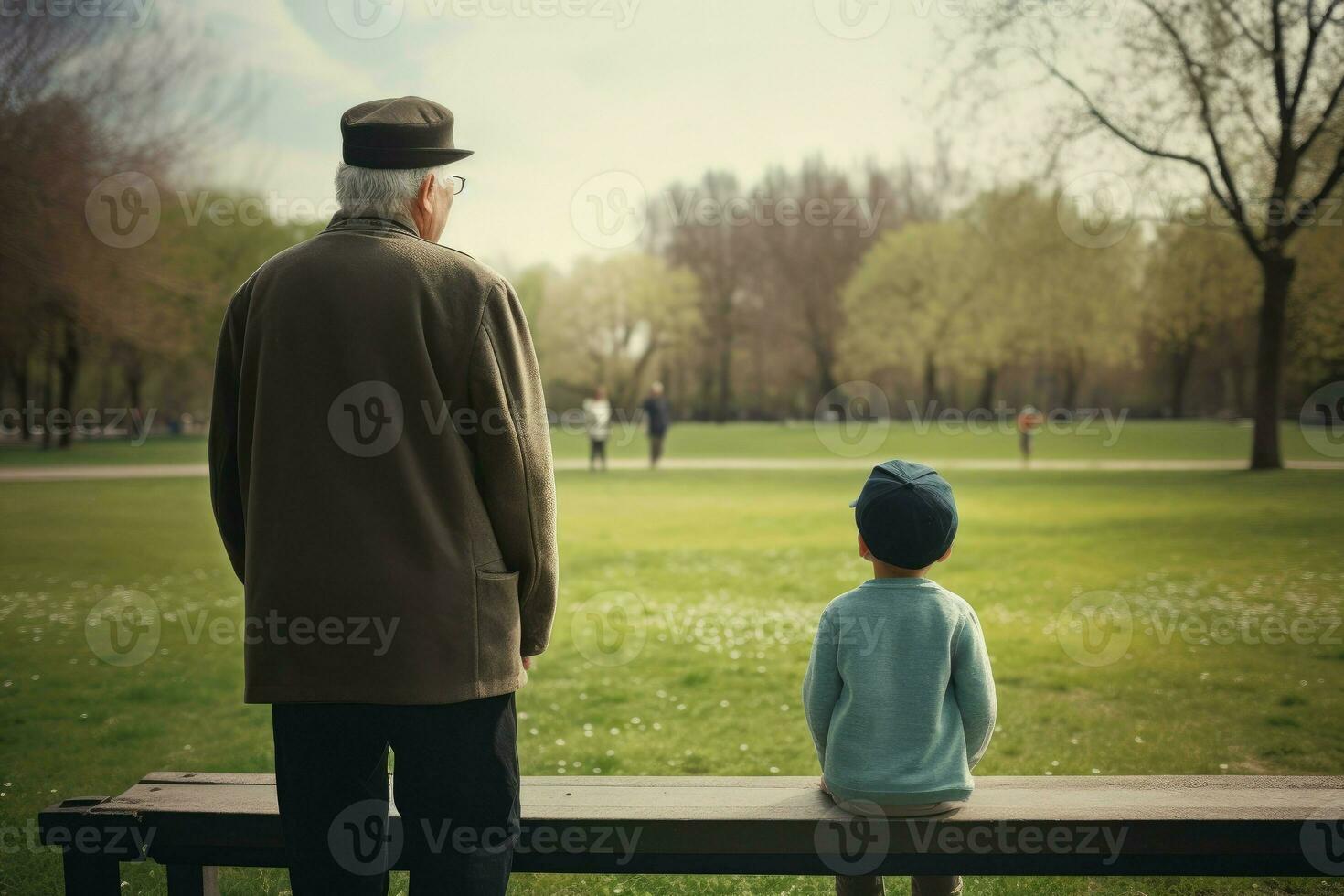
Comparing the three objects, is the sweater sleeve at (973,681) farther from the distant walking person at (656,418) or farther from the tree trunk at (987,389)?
the tree trunk at (987,389)

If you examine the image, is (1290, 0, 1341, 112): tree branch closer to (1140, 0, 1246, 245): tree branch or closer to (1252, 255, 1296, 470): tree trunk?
(1140, 0, 1246, 245): tree branch

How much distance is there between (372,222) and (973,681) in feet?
6.39

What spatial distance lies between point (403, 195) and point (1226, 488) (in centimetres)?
2099

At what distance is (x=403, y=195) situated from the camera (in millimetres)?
2387

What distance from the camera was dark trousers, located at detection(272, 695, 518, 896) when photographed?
2.23 m

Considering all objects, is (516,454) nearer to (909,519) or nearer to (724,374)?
(909,519)

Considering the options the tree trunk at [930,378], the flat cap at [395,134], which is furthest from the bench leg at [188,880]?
the tree trunk at [930,378]

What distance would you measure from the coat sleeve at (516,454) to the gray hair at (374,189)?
13.1 inches

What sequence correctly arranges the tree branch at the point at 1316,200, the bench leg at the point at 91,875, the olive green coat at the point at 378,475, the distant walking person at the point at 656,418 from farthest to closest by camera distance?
1. the distant walking person at the point at 656,418
2. the tree branch at the point at 1316,200
3. the bench leg at the point at 91,875
4. the olive green coat at the point at 378,475

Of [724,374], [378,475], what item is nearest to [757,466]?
[378,475]

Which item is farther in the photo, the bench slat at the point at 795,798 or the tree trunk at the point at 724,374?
the tree trunk at the point at 724,374

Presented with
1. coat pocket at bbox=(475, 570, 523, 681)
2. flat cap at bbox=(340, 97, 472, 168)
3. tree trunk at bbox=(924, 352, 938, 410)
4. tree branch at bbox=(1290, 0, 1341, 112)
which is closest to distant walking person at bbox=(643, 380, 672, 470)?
tree branch at bbox=(1290, 0, 1341, 112)

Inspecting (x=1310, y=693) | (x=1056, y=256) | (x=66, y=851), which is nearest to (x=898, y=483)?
(x=66, y=851)

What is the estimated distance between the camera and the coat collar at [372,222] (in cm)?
234
